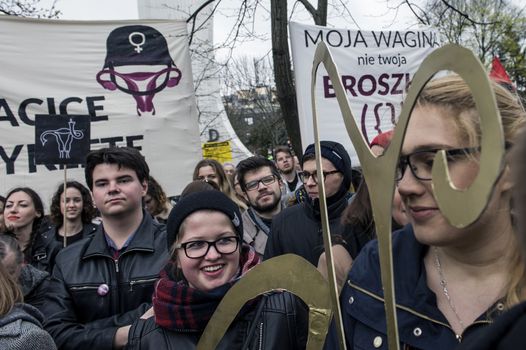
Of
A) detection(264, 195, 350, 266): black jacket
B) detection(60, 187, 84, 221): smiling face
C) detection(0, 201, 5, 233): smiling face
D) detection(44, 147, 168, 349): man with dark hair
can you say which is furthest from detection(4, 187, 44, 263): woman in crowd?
detection(264, 195, 350, 266): black jacket

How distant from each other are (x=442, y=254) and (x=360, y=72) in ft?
11.9

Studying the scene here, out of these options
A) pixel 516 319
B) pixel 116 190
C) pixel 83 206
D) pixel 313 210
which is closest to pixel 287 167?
pixel 83 206

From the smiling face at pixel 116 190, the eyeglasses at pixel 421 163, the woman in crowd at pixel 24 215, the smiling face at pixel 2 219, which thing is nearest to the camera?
the eyeglasses at pixel 421 163

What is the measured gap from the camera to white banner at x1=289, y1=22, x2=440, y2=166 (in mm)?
4371

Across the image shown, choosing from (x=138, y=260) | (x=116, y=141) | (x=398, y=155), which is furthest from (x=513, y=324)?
(x=116, y=141)

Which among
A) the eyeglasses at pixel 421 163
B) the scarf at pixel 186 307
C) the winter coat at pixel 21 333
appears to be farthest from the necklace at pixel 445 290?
the winter coat at pixel 21 333

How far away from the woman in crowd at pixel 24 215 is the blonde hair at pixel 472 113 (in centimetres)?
335

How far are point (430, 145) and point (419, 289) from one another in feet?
1.21

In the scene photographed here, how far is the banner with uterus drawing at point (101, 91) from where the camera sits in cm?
442

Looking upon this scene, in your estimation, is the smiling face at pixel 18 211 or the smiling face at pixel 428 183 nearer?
the smiling face at pixel 428 183

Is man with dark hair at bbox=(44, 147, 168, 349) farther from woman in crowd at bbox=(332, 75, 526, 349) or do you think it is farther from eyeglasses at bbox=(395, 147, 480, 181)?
eyeglasses at bbox=(395, 147, 480, 181)

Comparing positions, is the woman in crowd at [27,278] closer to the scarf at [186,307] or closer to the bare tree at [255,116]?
the scarf at [186,307]

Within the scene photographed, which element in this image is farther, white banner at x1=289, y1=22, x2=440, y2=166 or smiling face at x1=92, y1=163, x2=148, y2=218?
white banner at x1=289, y1=22, x2=440, y2=166

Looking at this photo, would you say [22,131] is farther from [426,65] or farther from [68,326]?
[426,65]
